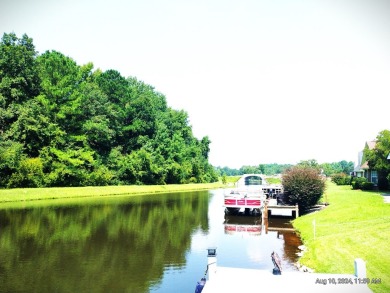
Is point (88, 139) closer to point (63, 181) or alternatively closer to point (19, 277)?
point (63, 181)

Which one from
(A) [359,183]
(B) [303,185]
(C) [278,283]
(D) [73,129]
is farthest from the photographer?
(D) [73,129]

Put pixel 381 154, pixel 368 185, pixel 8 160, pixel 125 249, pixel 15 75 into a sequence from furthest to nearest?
pixel 15 75 < pixel 368 185 < pixel 8 160 < pixel 381 154 < pixel 125 249

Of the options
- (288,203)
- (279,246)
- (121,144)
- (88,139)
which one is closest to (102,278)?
(279,246)

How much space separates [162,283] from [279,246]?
8950 mm

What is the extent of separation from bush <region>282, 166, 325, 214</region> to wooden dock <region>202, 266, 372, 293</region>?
20.7 meters

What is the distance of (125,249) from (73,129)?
50.5 metres

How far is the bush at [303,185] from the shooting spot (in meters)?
29.8

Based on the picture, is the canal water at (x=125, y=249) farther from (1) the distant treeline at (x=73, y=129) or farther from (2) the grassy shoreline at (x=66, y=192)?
(1) the distant treeline at (x=73, y=129)

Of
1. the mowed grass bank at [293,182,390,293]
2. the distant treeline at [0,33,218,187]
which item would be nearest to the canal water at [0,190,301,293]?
the mowed grass bank at [293,182,390,293]

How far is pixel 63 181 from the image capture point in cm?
5375

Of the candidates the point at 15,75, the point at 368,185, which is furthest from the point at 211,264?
the point at 15,75

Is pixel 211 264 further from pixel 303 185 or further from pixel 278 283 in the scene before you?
pixel 303 185

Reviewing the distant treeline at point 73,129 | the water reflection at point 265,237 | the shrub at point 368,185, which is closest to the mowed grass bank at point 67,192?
the distant treeline at point 73,129

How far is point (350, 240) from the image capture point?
1658 centimetres
